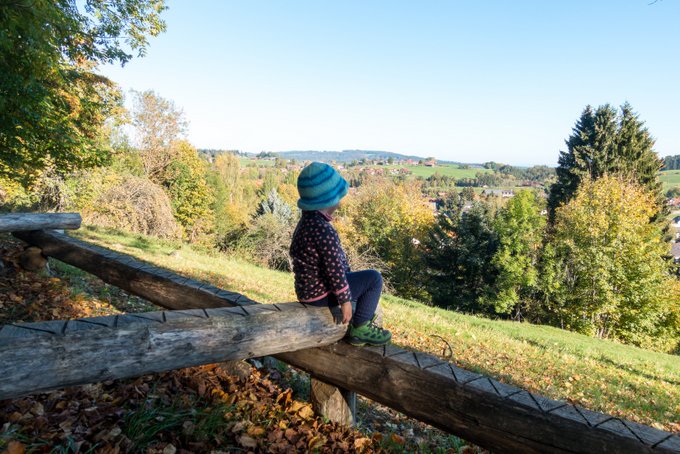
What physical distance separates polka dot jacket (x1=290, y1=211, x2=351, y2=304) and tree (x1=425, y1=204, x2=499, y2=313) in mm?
28948

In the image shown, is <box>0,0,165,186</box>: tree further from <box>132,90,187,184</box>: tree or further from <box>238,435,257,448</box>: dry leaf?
<box>132,90,187,184</box>: tree

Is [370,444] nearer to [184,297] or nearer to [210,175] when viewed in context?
[184,297]

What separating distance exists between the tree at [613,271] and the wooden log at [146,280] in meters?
30.1

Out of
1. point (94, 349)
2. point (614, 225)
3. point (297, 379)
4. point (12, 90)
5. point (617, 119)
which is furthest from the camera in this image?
point (617, 119)

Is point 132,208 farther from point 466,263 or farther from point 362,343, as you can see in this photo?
point 362,343

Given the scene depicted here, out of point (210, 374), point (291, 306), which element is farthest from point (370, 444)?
point (210, 374)

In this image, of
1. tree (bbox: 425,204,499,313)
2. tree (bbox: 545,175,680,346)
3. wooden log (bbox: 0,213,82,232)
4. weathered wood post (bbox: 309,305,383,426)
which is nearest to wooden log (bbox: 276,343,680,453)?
weathered wood post (bbox: 309,305,383,426)

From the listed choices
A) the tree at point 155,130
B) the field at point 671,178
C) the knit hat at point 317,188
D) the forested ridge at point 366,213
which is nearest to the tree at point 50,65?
the forested ridge at point 366,213

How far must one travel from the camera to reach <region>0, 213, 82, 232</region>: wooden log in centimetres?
605

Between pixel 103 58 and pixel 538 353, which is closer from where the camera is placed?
pixel 538 353

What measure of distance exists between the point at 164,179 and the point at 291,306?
134 feet

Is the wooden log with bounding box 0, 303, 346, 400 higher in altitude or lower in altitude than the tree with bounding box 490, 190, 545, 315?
higher

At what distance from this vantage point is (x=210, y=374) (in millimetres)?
3934

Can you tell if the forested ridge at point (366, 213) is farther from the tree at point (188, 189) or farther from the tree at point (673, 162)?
the tree at point (673, 162)
